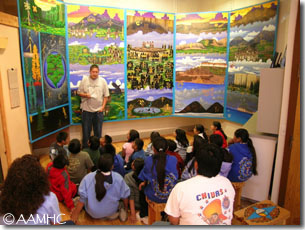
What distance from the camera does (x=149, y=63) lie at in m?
5.06

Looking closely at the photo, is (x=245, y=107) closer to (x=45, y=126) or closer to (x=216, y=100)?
(x=216, y=100)

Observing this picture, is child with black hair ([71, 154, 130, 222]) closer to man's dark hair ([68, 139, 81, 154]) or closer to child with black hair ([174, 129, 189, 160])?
man's dark hair ([68, 139, 81, 154])

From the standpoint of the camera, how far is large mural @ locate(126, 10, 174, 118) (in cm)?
486

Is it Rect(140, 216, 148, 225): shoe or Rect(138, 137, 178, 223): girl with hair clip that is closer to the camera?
Rect(138, 137, 178, 223): girl with hair clip

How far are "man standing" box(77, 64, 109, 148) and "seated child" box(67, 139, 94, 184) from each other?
4.84 ft

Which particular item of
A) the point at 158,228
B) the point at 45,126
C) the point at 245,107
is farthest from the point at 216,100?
the point at 158,228

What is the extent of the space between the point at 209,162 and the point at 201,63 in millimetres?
3937

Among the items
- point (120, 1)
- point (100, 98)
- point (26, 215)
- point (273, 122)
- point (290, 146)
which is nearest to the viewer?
point (26, 215)

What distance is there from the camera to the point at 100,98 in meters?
4.41

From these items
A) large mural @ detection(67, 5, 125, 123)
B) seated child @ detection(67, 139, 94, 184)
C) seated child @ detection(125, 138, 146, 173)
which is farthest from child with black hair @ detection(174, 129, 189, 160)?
large mural @ detection(67, 5, 125, 123)

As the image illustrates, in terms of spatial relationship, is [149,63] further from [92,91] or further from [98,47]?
[92,91]

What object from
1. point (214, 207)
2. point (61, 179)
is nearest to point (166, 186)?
point (214, 207)

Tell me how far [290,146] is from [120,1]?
160 inches

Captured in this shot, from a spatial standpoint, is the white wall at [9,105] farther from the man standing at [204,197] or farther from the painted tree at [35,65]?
the man standing at [204,197]
